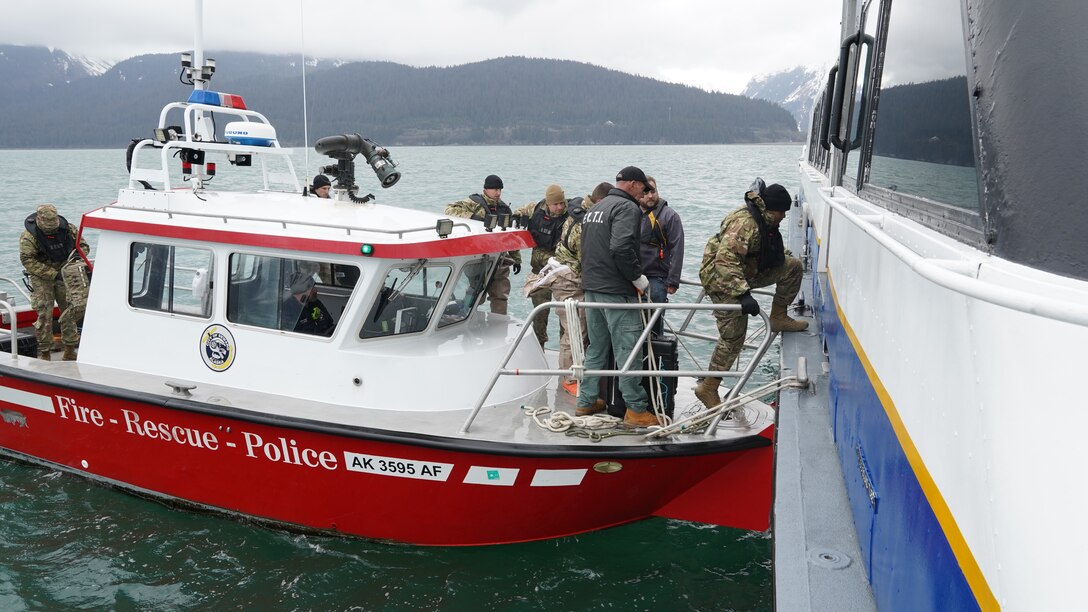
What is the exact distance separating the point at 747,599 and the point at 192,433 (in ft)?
12.7

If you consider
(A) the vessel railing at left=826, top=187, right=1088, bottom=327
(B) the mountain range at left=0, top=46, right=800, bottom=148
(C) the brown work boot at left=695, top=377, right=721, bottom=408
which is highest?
(B) the mountain range at left=0, top=46, right=800, bottom=148

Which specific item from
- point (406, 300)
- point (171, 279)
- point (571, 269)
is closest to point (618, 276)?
point (571, 269)

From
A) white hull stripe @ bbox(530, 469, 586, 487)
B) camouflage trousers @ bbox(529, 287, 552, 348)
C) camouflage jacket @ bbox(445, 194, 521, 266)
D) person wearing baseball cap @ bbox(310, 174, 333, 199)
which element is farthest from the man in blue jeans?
person wearing baseball cap @ bbox(310, 174, 333, 199)

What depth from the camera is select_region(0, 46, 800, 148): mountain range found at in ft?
395

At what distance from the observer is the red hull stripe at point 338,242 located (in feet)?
17.6

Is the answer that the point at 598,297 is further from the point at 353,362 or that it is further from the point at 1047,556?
the point at 1047,556

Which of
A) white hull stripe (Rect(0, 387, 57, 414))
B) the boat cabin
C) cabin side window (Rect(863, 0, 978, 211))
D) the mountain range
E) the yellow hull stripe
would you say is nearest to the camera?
the yellow hull stripe

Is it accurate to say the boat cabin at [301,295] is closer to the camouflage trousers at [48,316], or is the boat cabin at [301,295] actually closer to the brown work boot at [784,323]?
the camouflage trousers at [48,316]

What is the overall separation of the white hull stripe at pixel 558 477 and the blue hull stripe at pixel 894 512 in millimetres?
1699

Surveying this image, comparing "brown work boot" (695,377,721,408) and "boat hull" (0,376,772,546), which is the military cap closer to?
"boat hull" (0,376,772,546)

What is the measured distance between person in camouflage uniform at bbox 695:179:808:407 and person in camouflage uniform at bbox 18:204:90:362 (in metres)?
5.36

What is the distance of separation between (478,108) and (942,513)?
14145 centimetres

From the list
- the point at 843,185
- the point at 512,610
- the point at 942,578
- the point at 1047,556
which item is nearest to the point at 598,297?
the point at 843,185

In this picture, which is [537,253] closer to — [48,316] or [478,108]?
[48,316]
